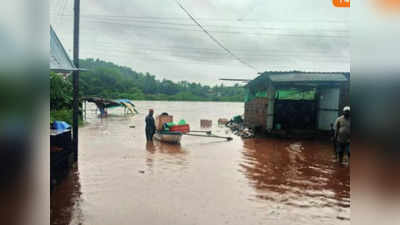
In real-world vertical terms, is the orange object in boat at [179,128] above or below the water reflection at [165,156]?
above

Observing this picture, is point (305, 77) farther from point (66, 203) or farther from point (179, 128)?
point (66, 203)

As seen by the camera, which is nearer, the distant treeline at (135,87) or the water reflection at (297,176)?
the water reflection at (297,176)

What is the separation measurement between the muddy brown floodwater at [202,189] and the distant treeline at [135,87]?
29895mm

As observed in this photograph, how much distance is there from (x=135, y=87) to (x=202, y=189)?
52672mm

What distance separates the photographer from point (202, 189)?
21.2 ft

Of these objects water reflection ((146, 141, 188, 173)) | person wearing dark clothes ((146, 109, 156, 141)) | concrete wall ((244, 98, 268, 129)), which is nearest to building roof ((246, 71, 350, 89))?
concrete wall ((244, 98, 268, 129))

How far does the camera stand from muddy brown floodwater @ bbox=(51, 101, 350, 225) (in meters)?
4.82

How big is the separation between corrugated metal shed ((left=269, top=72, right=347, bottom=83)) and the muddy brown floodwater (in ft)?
14.3

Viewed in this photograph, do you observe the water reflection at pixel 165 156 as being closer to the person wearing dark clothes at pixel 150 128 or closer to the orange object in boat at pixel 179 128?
the person wearing dark clothes at pixel 150 128

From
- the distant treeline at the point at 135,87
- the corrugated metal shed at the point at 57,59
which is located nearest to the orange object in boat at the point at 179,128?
the corrugated metal shed at the point at 57,59

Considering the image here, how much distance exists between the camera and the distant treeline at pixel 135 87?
4338 cm

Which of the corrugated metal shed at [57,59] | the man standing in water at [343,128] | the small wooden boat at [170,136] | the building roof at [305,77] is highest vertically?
the building roof at [305,77]

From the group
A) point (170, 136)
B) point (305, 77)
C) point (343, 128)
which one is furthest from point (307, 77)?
point (170, 136)

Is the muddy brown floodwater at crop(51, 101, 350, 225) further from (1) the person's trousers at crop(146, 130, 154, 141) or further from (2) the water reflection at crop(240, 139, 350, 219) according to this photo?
(1) the person's trousers at crop(146, 130, 154, 141)
